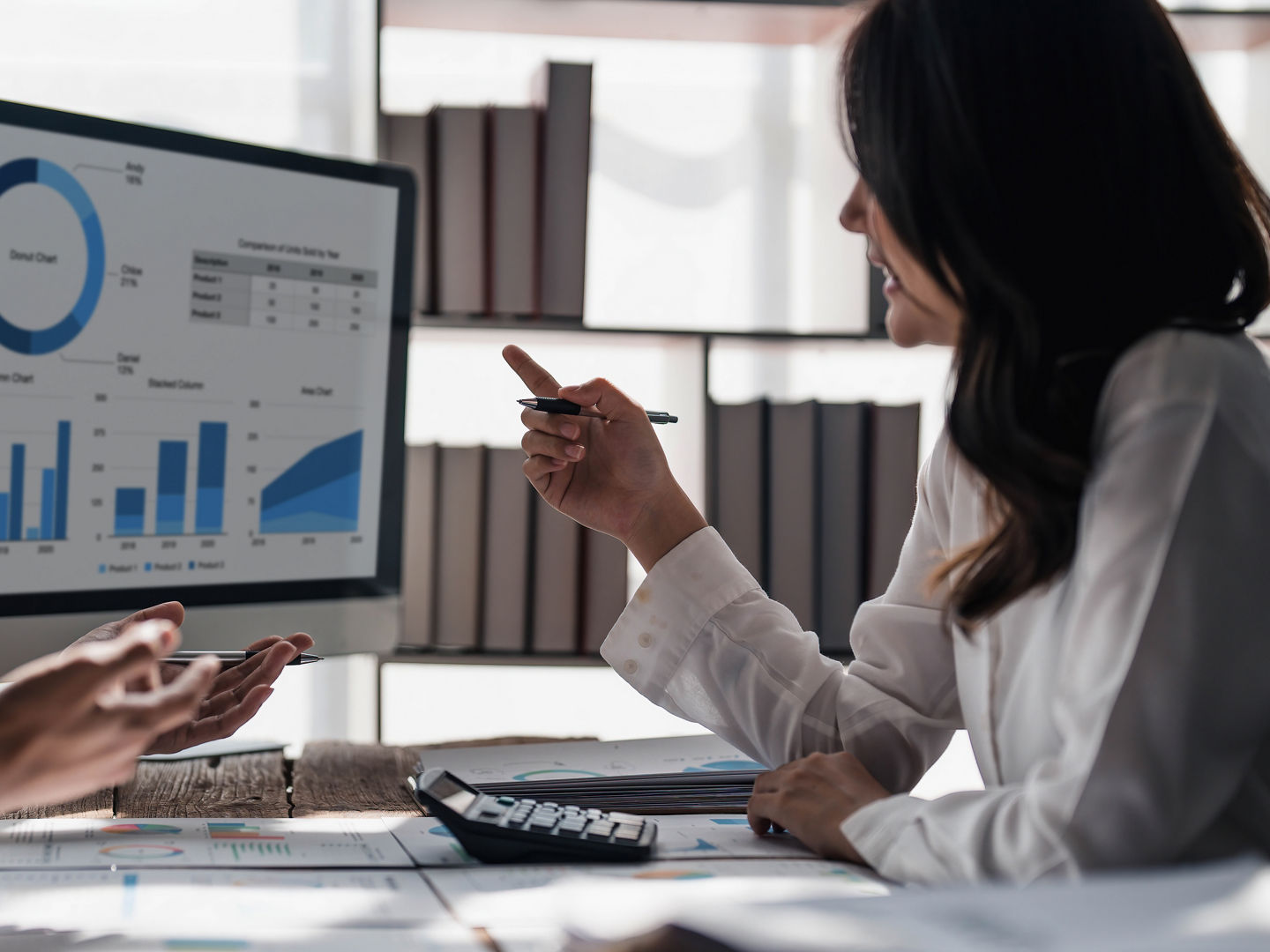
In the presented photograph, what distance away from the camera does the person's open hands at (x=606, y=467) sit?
100 cm

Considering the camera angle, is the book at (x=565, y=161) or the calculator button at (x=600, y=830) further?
the book at (x=565, y=161)

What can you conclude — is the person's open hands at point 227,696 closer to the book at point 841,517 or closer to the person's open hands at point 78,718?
the person's open hands at point 78,718

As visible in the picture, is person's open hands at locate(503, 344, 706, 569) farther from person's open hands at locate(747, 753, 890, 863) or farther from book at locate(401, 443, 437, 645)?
book at locate(401, 443, 437, 645)

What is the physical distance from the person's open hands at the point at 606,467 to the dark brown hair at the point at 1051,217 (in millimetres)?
371

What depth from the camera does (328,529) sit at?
1128 mm

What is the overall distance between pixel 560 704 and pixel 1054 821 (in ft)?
5.17

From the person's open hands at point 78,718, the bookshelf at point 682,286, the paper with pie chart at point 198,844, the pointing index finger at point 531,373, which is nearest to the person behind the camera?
the person's open hands at point 78,718

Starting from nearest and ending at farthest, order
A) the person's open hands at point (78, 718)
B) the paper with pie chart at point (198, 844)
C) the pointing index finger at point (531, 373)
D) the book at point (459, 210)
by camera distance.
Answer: the person's open hands at point (78, 718)
the paper with pie chart at point (198, 844)
the pointing index finger at point (531, 373)
the book at point (459, 210)

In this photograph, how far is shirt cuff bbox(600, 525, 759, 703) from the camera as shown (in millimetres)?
930

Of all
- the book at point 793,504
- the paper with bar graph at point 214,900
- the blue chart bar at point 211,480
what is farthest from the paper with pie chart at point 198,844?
the book at point 793,504

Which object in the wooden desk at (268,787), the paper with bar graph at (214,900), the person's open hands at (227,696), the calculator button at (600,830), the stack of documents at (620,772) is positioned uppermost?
the person's open hands at (227,696)

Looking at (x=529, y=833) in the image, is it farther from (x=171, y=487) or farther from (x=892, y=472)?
(x=892, y=472)

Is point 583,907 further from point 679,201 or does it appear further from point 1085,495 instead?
point 679,201

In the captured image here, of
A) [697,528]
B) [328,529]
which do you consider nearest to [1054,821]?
[697,528]
